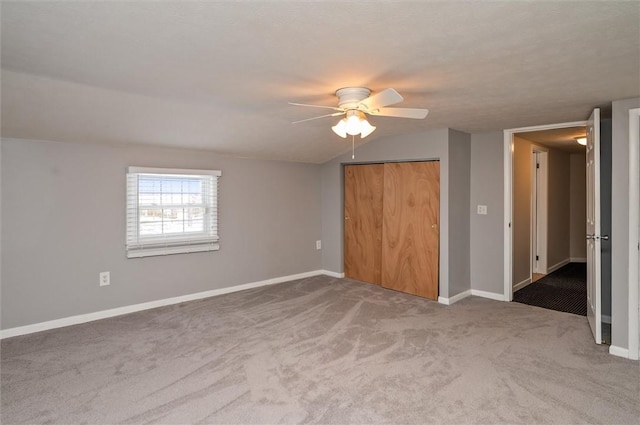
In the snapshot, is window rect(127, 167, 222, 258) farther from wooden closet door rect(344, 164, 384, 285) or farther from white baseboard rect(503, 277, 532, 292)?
white baseboard rect(503, 277, 532, 292)

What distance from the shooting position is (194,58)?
218cm

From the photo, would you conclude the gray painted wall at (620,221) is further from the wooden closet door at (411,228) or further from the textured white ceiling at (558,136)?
the wooden closet door at (411,228)

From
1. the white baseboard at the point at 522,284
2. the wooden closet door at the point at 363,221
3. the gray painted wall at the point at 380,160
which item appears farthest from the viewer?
the wooden closet door at the point at 363,221

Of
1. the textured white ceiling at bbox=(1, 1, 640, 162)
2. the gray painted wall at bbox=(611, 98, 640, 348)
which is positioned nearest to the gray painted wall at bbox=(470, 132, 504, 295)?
the textured white ceiling at bbox=(1, 1, 640, 162)

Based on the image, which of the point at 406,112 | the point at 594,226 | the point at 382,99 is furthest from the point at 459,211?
the point at 382,99

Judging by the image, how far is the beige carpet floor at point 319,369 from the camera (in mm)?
2209

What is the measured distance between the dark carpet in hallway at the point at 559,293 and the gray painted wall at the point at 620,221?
108cm

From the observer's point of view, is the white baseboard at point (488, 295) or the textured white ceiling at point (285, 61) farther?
the white baseboard at point (488, 295)

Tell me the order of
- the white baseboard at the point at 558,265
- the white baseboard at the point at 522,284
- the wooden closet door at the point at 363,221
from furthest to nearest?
the white baseboard at the point at 558,265 → the wooden closet door at the point at 363,221 → the white baseboard at the point at 522,284

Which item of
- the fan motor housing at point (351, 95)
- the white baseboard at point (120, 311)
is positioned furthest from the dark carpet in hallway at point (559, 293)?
the fan motor housing at point (351, 95)

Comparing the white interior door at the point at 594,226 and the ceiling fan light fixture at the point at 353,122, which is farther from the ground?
the ceiling fan light fixture at the point at 353,122

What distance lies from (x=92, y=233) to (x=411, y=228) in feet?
12.0

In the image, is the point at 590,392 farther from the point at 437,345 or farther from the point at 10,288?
the point at 10,288

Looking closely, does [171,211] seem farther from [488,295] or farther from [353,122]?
[488,295]
